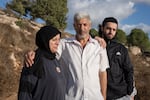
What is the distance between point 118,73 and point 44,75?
5.30ft

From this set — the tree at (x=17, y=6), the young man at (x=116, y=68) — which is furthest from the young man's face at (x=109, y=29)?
the tree at (x=17, y=6)

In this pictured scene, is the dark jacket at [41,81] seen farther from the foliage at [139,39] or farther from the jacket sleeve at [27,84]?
the foliage at [139,39]

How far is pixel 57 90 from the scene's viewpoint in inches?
177

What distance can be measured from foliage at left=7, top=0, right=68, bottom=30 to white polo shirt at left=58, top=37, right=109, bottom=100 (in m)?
40.1

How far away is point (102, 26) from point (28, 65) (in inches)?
63.0

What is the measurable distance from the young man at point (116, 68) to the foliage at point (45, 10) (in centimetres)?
3931

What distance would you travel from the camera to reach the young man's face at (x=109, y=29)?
5562 millimetres

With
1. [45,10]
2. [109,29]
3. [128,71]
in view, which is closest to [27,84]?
[109,29]

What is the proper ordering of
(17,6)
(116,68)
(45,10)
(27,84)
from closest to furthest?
1. (27,84)
2. (116,68)
3. (17,6)
4. (45,10)

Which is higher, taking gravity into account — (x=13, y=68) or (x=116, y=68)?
(x=116, y=68)

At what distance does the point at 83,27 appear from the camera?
486 cm

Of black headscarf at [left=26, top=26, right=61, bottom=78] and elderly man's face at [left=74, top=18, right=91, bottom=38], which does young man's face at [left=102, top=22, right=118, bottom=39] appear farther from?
black headscarf at [left=26, top=26, right=61, bottom=78]

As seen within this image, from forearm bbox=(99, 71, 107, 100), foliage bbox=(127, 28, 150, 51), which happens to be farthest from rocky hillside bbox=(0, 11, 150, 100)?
foliage bbox=(127, 28, 150, 51)

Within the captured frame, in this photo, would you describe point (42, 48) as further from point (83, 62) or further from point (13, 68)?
point (13, 68)
